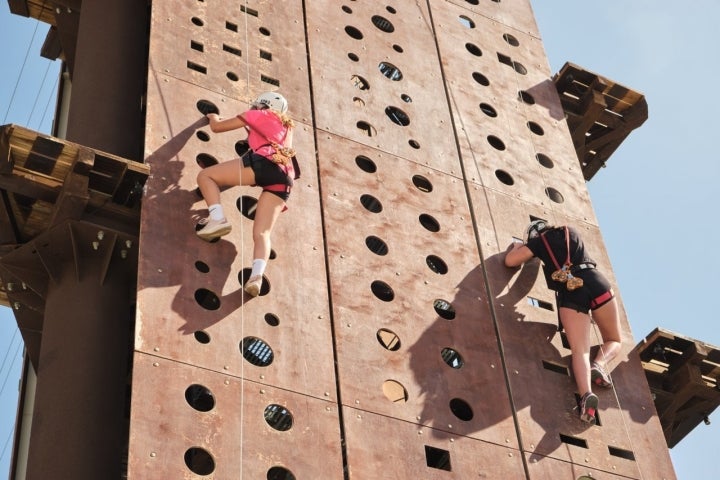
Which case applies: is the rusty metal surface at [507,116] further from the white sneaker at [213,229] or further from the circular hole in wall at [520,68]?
the white sneaker at [213,229]

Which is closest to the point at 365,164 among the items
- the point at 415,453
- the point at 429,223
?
the point at 429,223

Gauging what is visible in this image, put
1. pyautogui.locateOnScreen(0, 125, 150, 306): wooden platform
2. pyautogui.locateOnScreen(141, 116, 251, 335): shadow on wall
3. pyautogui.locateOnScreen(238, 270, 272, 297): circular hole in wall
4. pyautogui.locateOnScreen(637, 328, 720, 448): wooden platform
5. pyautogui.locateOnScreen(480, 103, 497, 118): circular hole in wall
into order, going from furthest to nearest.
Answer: pyautogui.locateOnScreen(480, 103, 497, 118): circular hole in wall
pyautogui.locateOnScreen(637, 328, 720, 448): wooden platform
pyautogui.locateOnScreen(238, 270, 272, 297): circular hole in wall
pyautogui.locateOnScreen(0, 125, 150, 306): wooden platform
pyautogui.locateOnScreen(141, 116, 251, 335): shadow on wall

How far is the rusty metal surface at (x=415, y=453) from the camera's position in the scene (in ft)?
36.4

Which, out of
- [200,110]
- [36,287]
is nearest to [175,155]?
[200,110]

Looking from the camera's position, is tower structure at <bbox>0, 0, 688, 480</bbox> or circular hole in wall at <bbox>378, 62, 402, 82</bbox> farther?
circular hole in wall at <bbox>378, 62, 402, 82</bbox>

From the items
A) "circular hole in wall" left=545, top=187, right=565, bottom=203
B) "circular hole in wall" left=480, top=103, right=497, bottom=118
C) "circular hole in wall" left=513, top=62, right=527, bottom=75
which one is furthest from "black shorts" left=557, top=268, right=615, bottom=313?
"circular hole in wall" left=513, top=62, right=527, bottom=75

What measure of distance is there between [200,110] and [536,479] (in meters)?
4.97

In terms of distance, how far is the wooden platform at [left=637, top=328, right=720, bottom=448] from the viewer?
14023mm

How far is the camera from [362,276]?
41.3 ft

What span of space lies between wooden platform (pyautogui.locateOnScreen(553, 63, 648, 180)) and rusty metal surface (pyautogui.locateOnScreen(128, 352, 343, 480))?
729 centimetres

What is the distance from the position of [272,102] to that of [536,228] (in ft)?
10.7

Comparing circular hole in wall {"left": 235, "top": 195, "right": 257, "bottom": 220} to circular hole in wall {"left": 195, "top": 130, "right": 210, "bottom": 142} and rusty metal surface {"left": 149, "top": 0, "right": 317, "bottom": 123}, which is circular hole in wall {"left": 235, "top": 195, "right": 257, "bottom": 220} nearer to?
circular hole in wall {"left": 195, "top": 130, "right": 210, "bottom": 142}

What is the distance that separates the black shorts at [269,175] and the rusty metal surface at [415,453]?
2173 mm

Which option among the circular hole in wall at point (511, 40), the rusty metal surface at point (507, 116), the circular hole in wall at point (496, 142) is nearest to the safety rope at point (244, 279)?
the rusty metal surface at point (507, 116)
